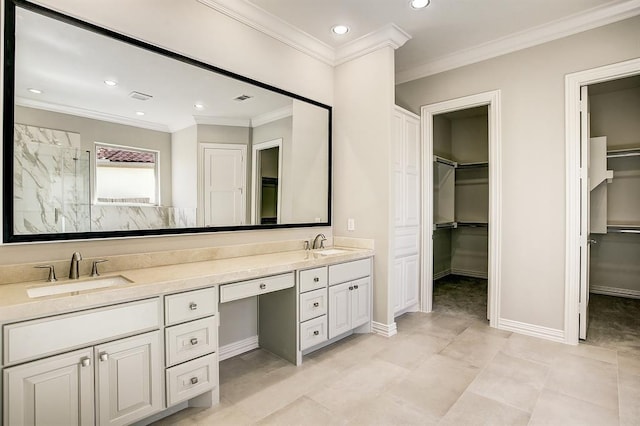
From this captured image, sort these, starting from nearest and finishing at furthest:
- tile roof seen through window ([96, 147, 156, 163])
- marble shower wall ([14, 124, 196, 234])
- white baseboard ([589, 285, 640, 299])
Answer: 1. marble shower wall ([14, 124, 196, 234])
2. tile roof seen through window ([96, 147, 156, 163])
3. white baseboard ([589, 285, 640, 299])

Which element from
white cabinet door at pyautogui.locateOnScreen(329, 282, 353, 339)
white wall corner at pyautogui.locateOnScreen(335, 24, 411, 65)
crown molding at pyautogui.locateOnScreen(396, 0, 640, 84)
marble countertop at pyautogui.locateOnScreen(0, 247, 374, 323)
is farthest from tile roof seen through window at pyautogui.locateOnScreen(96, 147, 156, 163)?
crown molding at pyautogui.locateOnScreen(396, 0, 640, 84)

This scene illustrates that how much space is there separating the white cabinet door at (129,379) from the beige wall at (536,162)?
3.27 m

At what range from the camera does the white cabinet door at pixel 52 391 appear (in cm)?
146

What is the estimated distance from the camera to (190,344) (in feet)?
6.68

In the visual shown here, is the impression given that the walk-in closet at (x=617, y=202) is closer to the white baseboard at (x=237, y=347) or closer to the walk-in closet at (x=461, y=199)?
the walk-in closet at (x=461, y=199)

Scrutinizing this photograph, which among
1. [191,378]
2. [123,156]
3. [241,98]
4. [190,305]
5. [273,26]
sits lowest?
[191,378]

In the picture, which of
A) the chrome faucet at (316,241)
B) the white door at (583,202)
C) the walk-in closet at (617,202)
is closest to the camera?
the white door at (583,202)

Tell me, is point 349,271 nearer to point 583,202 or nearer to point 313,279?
point 313,279

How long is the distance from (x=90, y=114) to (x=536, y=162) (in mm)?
3761

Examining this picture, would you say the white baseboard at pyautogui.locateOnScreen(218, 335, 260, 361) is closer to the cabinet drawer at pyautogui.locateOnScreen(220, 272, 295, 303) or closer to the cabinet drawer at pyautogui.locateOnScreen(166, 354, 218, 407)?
the cabinet drawer at pyautogui.locateOnScreen(166, 354, 218, 407)

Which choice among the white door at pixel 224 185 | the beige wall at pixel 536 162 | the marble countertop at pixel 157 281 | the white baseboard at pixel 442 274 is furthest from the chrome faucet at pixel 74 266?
the white baseboard at pixel 442 274

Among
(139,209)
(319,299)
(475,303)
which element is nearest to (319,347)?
(319,299)

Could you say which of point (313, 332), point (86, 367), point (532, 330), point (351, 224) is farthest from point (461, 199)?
point (86, 367)

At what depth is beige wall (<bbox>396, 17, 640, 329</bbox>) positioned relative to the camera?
10.4ft
